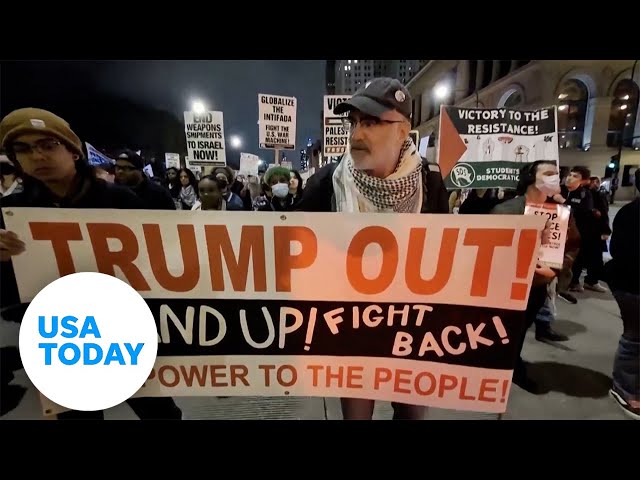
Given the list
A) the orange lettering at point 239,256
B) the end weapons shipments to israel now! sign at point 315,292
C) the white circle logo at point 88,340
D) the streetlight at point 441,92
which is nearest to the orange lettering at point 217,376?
the end weapons shipments to israel now! sign at point 315,292

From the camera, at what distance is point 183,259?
57.3 inches

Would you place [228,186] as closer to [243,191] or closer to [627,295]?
[243,191]

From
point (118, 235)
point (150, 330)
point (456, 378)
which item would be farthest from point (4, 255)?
point (456, 378)

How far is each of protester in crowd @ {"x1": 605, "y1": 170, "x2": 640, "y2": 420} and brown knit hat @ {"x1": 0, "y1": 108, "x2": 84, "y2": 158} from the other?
2.86 metres

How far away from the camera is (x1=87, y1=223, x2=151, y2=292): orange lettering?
142 cm

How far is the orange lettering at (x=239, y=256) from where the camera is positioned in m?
1.42

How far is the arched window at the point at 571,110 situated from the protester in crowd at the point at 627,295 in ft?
1.98

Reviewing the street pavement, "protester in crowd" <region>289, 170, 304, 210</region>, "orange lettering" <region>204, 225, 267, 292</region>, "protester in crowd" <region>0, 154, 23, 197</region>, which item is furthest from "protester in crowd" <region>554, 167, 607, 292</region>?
"protester in crowd" <region>0, 154, 23, 197</region>

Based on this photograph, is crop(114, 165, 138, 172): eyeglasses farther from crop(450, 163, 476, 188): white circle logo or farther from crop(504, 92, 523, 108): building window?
crop(504, 92, 523, 108): building window

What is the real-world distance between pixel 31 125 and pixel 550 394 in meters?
3.20

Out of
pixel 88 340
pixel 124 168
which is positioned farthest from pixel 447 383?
pixel 124 168

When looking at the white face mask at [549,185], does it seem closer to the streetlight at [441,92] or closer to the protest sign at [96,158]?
the streetlight at [441,92]

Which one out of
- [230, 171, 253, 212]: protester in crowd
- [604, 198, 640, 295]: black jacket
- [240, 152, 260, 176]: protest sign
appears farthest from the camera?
[604, 198, 640, 295]: black jacket

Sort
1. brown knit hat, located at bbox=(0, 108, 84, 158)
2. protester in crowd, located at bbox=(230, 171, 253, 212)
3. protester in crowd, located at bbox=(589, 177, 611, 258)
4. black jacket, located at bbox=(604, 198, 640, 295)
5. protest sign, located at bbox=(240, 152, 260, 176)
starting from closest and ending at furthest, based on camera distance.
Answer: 1. brown knit hat, located at bbox=(0, 108, 84, 158)
2. protester in crowd, located at bbox=(230, 171, 253, 212)
3. protest sign, located at bbox=(240, 152, 260, 176)
4. protester in crowd, located at bbox=(589, 177, 611, 258)
5. black jacket, located at bbox=(604, 198, 640, 295)
